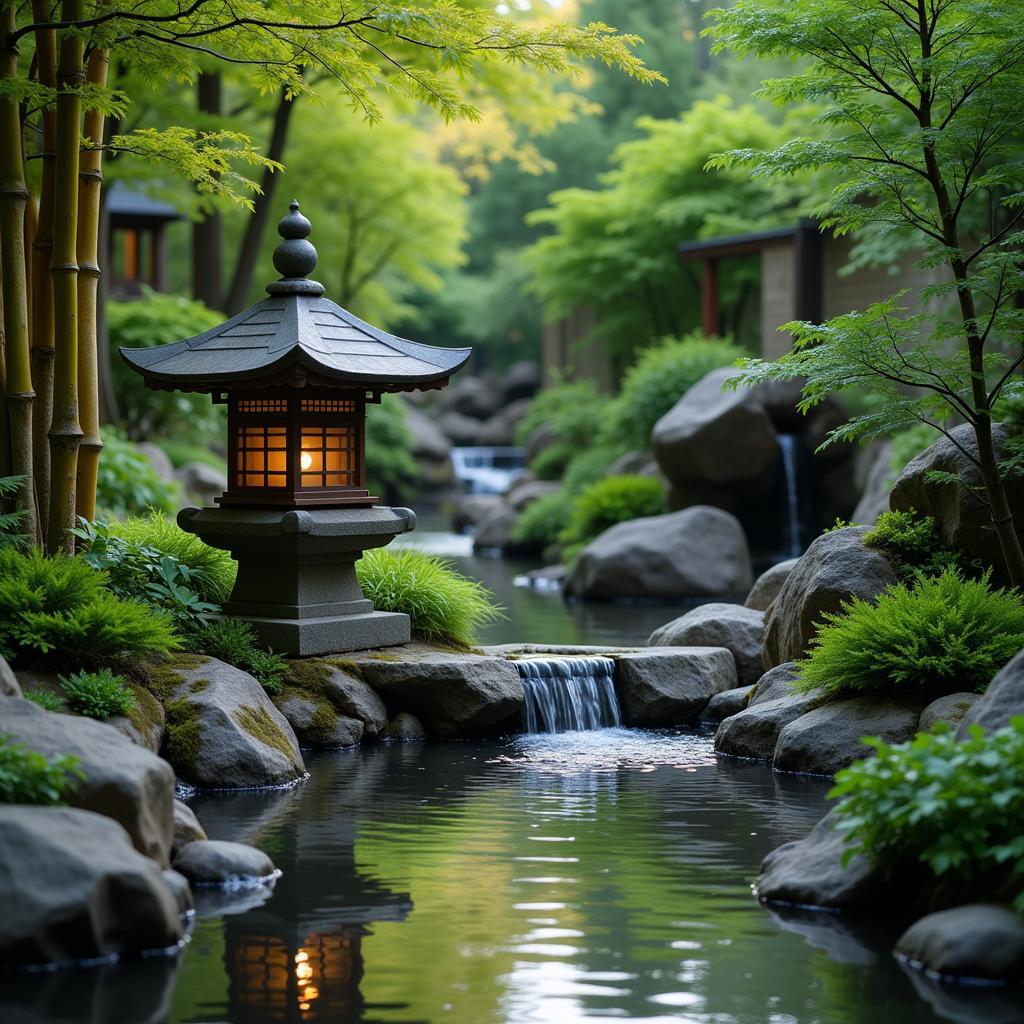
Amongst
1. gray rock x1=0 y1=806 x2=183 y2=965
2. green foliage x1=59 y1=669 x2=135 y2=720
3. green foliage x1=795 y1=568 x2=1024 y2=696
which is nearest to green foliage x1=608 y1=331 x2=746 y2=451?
green foliage x1=795 y1=568 x2=1024 y2=696

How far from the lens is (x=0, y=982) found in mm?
6051

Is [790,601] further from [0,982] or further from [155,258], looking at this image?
[155,258]

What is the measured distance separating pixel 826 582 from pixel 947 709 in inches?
75.0

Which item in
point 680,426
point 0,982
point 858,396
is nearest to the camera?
point 0,982

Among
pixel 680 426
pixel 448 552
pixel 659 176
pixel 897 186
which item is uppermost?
pixel 659 176

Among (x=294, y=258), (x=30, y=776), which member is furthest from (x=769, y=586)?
(x=30, y=776)

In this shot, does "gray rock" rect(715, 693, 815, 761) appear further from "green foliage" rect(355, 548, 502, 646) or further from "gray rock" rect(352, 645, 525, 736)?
"green foliage" rect(355, 548, 502, 646)

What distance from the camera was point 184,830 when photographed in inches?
308

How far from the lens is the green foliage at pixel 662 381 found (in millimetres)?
28172

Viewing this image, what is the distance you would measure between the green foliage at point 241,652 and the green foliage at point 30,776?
4.25m

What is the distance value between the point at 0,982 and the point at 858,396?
22235mm

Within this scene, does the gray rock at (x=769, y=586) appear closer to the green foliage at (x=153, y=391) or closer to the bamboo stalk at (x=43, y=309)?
the bamboo stalk at (x=43, y=309)

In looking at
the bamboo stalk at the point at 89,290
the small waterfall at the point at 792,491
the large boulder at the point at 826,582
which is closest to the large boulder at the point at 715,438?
the small waterfall at the point at 792,491

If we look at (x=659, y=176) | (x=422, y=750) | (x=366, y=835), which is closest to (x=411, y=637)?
(x=422, y=750)
